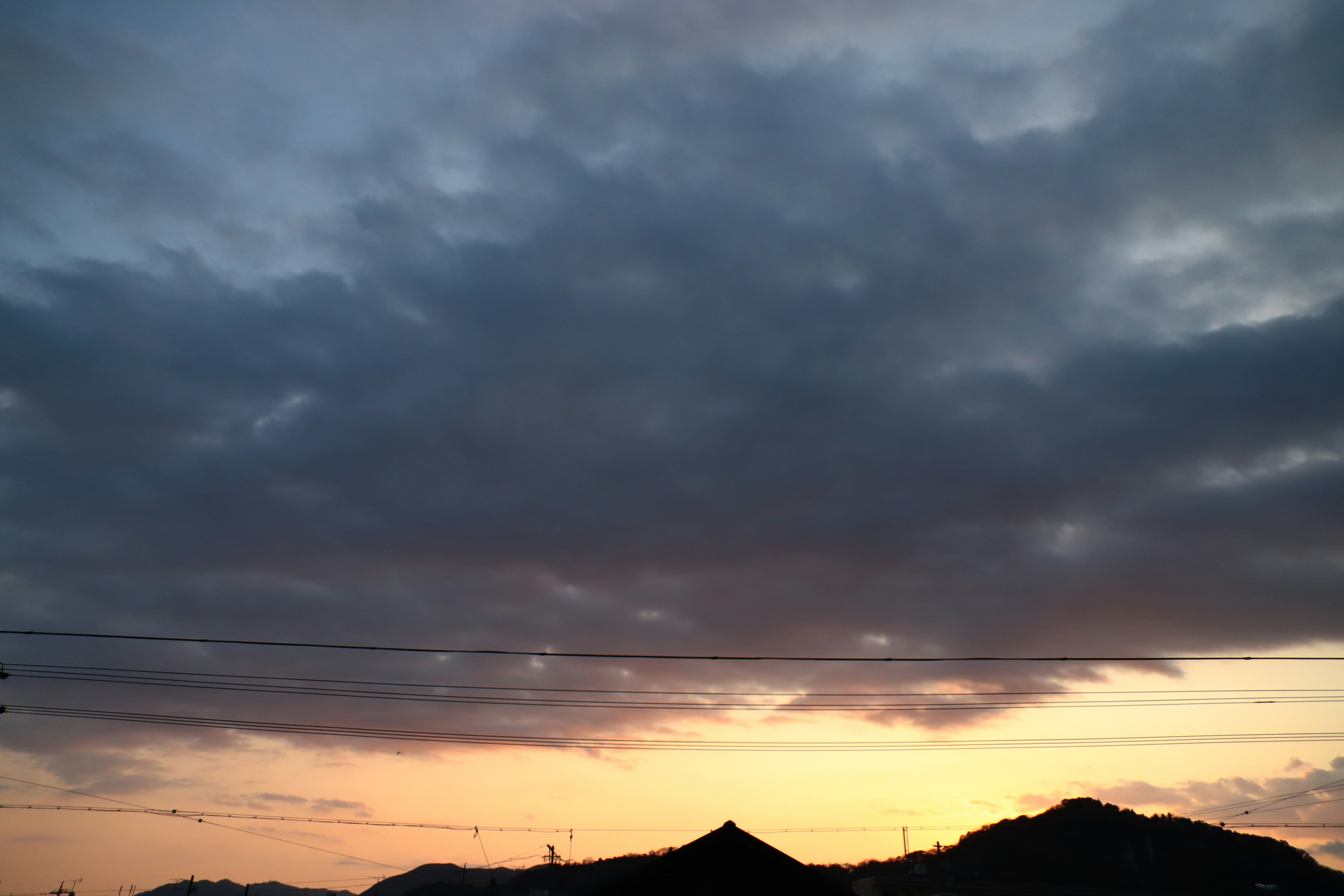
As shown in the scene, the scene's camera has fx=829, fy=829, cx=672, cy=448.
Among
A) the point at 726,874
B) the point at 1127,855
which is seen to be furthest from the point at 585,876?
the point at 726,874

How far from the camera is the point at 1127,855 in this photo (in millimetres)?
140375

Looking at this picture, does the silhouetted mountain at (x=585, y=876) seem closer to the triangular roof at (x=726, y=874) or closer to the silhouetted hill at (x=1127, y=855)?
the silhouetted hill at (x=1127, y=855)

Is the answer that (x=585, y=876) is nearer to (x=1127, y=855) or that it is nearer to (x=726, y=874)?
(x=1127, y=855)

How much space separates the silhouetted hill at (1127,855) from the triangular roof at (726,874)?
95780mm

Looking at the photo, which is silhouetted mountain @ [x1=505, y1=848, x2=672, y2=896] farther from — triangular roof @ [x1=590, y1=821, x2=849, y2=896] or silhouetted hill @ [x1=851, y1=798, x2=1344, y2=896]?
triangular roof @ [x1=590, y1=821, x2=849, y2=896]

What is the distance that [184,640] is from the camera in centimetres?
3359

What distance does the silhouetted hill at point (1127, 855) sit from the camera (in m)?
125

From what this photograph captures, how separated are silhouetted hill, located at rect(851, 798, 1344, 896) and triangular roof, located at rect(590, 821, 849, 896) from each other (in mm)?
95780

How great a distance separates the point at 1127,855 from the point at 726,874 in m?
145

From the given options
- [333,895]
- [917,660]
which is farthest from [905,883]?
[333,895]

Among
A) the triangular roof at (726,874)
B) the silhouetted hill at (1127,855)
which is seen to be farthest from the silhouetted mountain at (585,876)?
the triangular roof at (726,874)

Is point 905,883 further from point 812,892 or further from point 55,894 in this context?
point 55,894

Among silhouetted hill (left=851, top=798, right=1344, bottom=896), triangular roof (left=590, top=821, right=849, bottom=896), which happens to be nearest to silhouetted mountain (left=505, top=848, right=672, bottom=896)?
silhouetted hill (left=851, top=798, right=1344, bottom=896)

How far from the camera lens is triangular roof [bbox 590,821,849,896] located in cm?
2833
